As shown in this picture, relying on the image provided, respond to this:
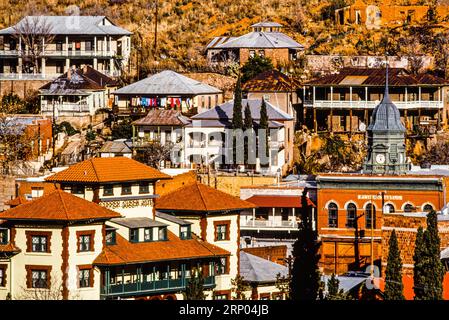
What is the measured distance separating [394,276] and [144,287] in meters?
14.1

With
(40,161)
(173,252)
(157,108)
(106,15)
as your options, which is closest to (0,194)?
(40,161)

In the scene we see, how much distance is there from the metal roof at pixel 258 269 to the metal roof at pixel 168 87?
3580 centimetres

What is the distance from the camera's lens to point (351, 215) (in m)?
111

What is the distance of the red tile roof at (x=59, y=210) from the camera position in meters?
93.0

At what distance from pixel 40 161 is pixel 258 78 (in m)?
16.0

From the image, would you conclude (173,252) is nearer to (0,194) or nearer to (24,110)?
(0,194)

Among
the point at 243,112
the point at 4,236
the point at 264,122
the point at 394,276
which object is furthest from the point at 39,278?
the point at 243,112

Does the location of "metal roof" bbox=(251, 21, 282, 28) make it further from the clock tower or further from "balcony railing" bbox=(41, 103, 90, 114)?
the clock tower

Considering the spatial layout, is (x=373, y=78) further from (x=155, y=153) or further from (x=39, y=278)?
(x=39, y=278)

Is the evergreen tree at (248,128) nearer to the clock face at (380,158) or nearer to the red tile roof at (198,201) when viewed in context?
the clock face at (380,158)

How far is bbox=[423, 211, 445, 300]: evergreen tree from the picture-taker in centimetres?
8206

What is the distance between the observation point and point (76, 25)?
147m

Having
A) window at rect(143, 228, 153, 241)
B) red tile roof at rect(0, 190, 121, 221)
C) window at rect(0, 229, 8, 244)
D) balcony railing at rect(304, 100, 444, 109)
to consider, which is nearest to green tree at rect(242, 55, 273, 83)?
balcony railing at rect(304, 100, 444, 109)

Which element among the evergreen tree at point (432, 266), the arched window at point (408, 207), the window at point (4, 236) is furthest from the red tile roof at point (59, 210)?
the arched window at point (408, 207)
